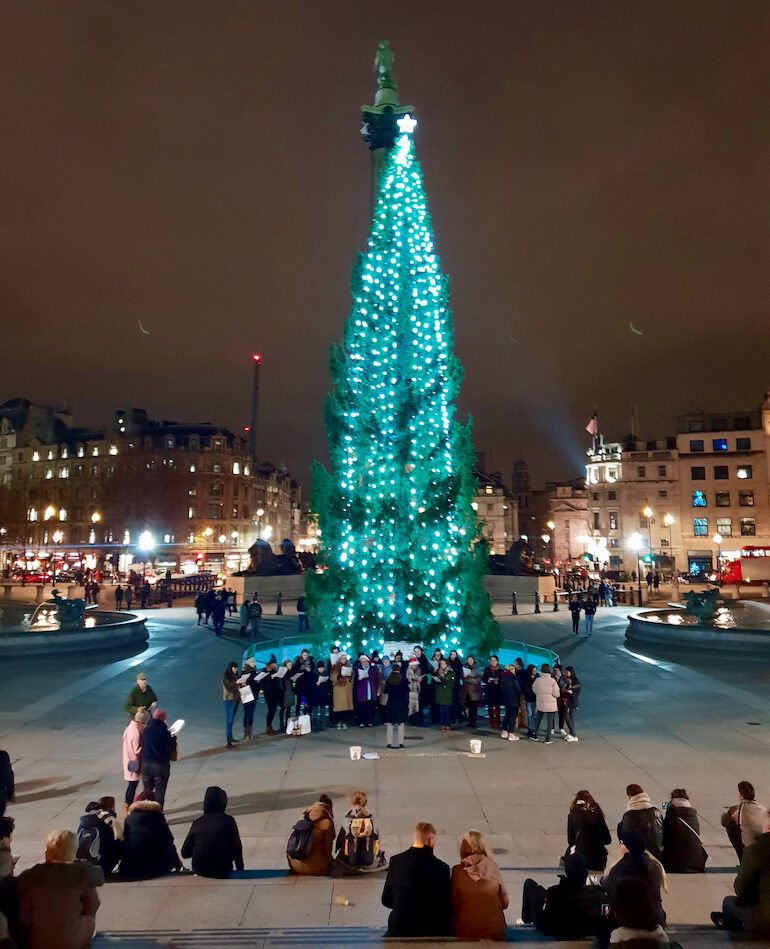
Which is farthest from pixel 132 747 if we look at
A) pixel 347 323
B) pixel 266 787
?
pixel 347 323

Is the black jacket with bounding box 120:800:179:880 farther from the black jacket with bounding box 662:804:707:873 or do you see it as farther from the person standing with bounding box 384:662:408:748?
the person standing with bounding box 384:662:408:748

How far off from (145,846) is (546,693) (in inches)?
339

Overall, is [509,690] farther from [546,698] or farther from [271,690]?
[271,690]

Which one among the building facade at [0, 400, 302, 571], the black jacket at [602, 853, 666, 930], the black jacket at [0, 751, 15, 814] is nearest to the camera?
→ the black jacket at [602, 853, 666, 930]

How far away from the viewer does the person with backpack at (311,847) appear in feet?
23.0

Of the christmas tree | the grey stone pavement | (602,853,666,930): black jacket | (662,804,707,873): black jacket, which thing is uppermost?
the christmas tree

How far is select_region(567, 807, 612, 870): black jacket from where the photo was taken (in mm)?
6897

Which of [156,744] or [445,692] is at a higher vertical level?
[156,744]

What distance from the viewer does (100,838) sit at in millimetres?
6906

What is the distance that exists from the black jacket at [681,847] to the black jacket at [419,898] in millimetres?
3010

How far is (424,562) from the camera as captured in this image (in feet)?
60.8

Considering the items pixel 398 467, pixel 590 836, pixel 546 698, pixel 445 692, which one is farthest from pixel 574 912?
pixel 398 467

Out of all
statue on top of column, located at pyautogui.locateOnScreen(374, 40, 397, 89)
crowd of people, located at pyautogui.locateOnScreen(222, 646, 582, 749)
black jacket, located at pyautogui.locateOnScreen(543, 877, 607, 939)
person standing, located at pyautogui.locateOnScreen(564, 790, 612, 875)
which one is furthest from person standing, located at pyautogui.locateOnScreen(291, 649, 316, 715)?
statue on top of column, located at pyautogui.locateOnScreen(374, 40, 397, 89)

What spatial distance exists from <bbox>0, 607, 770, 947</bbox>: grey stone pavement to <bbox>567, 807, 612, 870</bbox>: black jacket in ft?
2.02
